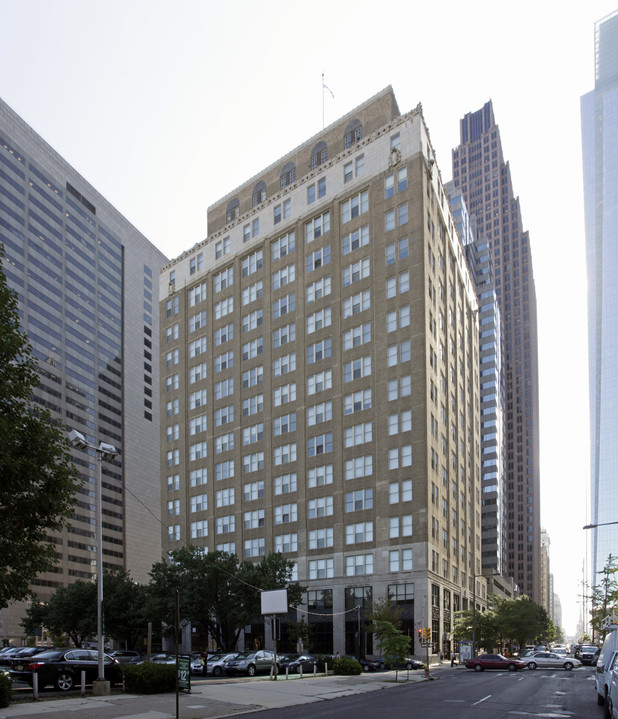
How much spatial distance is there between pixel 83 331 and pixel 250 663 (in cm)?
13938

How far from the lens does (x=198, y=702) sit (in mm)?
26828

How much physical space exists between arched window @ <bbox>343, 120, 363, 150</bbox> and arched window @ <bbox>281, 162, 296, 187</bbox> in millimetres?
9250

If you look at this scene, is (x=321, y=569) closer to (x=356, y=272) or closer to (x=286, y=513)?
(x=286, y=513)

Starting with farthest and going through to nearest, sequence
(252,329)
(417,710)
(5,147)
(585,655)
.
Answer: (5,147) → (252,329) → (585,655) → (417,710)

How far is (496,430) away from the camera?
16112 cm

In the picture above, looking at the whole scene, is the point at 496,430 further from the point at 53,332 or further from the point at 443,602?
the point at 53,332

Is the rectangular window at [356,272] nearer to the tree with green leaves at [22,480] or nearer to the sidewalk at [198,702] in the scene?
the sidewalk at [198,702]

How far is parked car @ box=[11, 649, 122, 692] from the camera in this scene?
3028cm

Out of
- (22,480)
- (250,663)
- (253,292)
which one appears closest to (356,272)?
(253,292)

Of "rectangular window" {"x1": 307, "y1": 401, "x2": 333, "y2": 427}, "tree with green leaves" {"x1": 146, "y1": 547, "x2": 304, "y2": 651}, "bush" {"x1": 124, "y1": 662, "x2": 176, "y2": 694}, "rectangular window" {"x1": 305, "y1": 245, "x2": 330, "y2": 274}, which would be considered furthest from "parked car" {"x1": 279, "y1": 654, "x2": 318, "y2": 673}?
"rectangular window" {"x1": 305, "y1": 245, "x2": 330, "y2": 274}

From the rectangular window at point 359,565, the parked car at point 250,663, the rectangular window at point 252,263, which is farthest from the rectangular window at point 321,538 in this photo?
the rectangular window at point 252,263

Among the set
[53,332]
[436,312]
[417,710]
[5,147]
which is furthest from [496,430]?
[417,710]

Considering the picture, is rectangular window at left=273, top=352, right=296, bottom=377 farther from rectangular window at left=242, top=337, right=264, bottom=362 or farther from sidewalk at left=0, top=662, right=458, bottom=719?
sidewalk at left=0, top=662, right=458, bottom=719

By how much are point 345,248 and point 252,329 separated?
16909 mm
